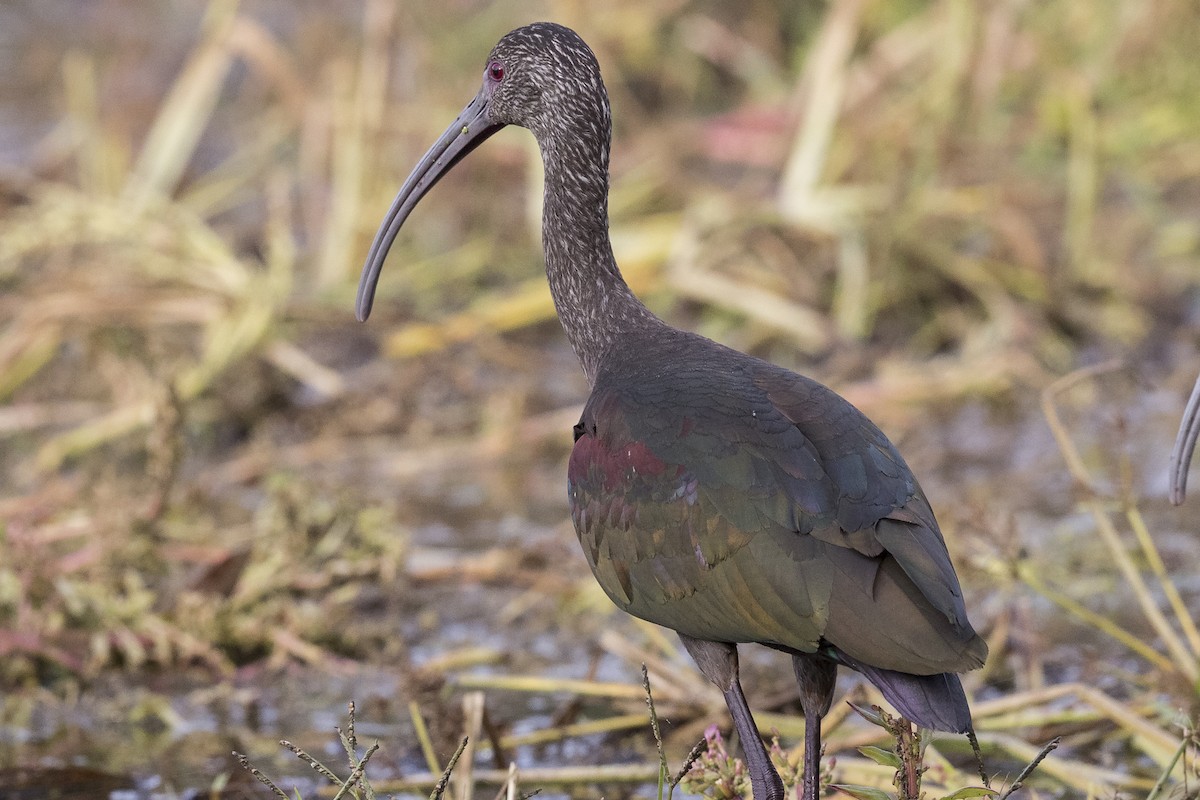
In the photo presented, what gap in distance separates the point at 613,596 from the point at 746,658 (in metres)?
1.54

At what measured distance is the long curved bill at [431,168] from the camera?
3.90 m

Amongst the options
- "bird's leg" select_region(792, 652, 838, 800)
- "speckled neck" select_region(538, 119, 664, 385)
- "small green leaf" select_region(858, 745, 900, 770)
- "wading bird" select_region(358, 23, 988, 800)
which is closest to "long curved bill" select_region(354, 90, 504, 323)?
"speckled neck" select_region(538, 119, 664, 385)

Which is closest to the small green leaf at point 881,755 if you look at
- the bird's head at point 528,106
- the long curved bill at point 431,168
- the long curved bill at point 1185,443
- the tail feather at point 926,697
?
the tail feather at point 926,697

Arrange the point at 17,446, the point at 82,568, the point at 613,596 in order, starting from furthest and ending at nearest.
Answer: the point at 17,446 → the point at 82,568 → the point at 613,596

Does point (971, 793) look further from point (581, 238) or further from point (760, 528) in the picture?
point (581, 238)

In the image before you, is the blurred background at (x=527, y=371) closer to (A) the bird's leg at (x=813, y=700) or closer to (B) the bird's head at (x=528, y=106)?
(A) the bird's leg at (x=813, y=700)

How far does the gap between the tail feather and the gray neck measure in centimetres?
107

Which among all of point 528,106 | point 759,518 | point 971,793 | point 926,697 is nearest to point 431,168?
point 528,106

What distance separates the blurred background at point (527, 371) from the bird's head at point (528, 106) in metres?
1.08

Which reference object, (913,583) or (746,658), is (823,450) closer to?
(913,583)

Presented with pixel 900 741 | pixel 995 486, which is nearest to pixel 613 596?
pixel 900 741

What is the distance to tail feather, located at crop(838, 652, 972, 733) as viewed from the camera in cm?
272

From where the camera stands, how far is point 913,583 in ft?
9.21

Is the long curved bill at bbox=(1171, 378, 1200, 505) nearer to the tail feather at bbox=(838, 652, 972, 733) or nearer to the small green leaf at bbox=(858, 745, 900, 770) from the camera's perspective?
the tail feather at bbox=(838, 652, 972, 733)
